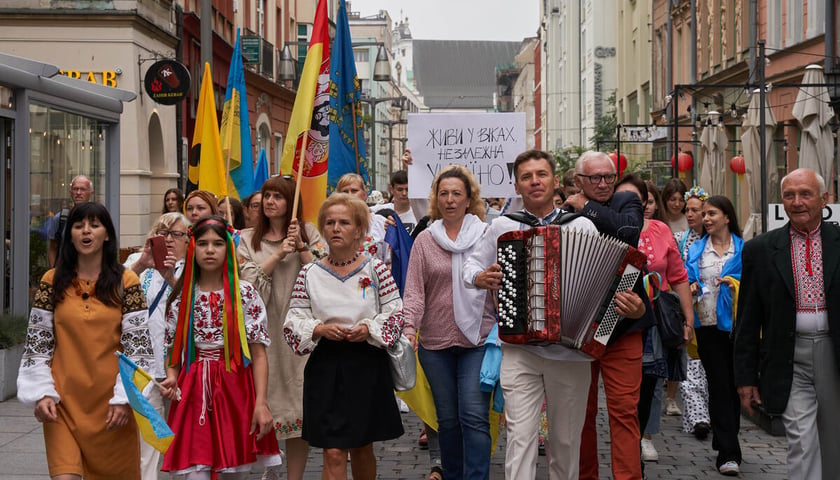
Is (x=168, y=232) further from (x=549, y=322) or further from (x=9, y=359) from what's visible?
(x=9, y=359)

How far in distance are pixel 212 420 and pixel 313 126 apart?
402cm

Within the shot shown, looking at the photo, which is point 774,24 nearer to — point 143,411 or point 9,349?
point 9,349

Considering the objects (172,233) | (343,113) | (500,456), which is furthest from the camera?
(343,113)

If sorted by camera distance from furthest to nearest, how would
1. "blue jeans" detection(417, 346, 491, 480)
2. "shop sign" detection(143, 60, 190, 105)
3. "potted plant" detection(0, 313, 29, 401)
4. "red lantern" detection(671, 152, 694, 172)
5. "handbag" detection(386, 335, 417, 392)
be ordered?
1. "red lantern" detection(671, 152, 694, 172)
2. "shop sign" detection(143, 60, 190, 105)
3. "potted plant" detection(0, 313, 29, 401)
4. "blue jeans" detection(417, 346, 491, 480)
5. "handbag" detection(386, 335, 417, 392)

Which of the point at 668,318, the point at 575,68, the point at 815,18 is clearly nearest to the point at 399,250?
the point at 668,318

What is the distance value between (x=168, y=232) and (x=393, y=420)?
1980 mm

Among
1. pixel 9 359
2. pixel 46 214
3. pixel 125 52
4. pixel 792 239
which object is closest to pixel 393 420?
pixel 792 239

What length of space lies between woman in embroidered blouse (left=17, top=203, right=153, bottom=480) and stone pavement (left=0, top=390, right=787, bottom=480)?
2.54m

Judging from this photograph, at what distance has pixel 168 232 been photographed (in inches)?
297

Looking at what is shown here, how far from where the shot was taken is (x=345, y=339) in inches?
251

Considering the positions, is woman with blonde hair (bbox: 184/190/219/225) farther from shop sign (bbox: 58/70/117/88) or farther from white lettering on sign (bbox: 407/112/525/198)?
shop sign (bbox: 58/70/117/88)

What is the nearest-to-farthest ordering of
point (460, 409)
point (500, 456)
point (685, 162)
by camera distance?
point (460, 409)
point (500, 456)
point (685, 162)

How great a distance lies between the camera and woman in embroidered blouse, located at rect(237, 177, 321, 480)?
7.36 metres

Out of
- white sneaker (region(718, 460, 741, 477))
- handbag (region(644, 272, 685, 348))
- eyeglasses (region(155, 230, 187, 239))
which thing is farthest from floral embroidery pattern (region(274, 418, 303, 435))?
white sneaker (region(718, 460, 741, 477))
